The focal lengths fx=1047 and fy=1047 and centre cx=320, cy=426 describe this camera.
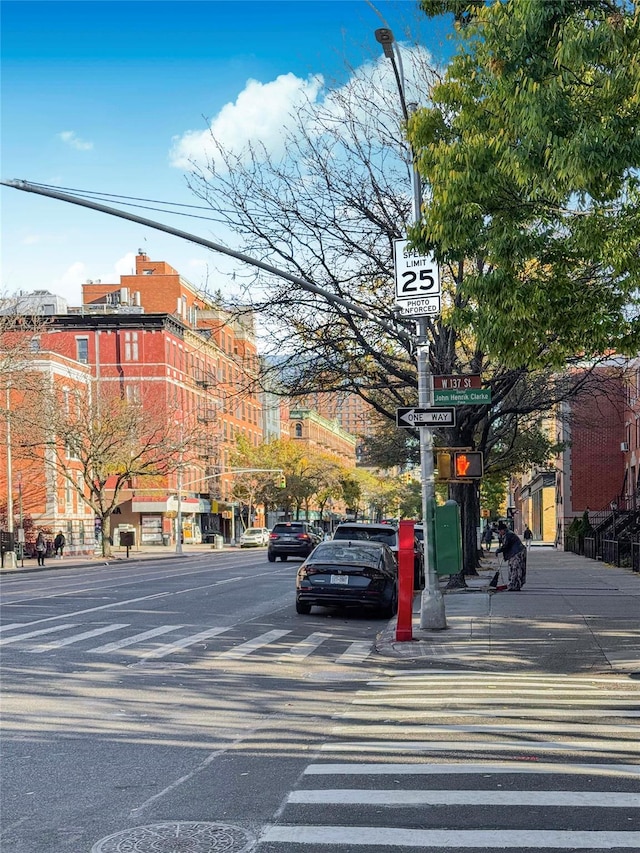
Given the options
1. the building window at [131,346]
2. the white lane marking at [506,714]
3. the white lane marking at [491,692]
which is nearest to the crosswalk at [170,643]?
the white lane marking at [491,692]

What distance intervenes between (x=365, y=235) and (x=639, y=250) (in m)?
12.1

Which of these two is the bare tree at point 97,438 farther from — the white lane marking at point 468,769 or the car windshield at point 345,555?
the white lane marking at point 468,769

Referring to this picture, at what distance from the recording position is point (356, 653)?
48.0 ft

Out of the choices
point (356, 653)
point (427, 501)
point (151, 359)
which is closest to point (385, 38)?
point (427, 501)

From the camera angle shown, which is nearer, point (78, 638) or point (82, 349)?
point (78, 638)

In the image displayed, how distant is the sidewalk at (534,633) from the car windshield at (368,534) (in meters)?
2.50

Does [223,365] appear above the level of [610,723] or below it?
above

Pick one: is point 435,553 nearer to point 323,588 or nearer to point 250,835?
point 323,588

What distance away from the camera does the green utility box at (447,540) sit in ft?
53.5

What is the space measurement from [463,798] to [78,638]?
411 inches

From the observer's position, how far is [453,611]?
19547mm

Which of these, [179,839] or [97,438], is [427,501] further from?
[97,438]

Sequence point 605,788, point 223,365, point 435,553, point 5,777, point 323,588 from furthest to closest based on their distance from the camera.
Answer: point 223,365, point 323,588, point 435,553, point 5,777, point 605,788

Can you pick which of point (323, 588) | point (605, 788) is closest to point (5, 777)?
point (605, 788)
